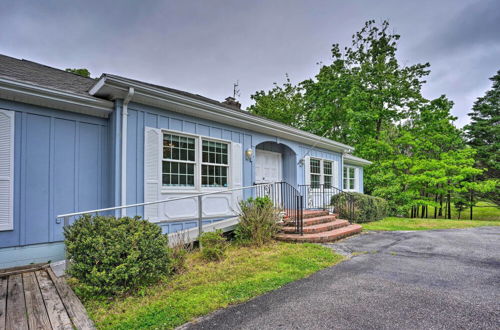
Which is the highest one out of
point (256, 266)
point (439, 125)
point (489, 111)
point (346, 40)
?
point (346, 40)

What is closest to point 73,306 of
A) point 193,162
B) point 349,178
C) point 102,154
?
point 102,154

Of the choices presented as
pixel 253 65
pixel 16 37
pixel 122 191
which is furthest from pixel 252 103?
pixel 122 191

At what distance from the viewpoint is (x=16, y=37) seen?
32.4 feet

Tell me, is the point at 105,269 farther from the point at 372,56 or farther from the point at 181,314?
the point at 372,56

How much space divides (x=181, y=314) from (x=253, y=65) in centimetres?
1647

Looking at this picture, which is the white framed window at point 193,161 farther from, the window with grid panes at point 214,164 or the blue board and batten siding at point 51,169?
the blue board and batten siding at point 51,169

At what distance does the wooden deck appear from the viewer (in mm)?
2467

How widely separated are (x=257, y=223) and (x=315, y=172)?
5266mm

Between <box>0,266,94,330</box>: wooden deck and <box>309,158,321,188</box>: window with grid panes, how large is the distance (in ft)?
27.3

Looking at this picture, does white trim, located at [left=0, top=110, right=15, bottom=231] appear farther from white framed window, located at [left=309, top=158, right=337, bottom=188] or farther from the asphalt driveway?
white framed window, located at [left=309, top=158, right=337, bottom=188]

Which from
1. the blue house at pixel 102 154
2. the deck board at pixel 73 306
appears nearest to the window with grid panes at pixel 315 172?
the blue house at pixel 102 154

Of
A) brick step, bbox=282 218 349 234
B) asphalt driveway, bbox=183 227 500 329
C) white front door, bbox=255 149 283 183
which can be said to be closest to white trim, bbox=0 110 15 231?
asphalt driveway, bbox=183 227 500 329

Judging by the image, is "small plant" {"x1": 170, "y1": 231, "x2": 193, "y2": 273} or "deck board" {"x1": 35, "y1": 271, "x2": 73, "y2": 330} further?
"small plant" {"x1": 170, "y1": 231, "x2": 193, "y2": 273}

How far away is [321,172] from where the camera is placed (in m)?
10.6
